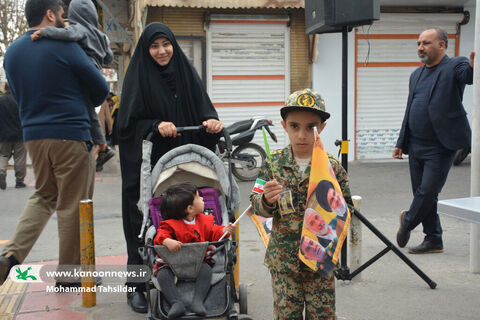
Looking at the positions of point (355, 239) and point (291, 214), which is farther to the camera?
point (355, 239)

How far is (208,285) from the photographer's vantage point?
3.10m

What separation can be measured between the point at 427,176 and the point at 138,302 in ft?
9.52

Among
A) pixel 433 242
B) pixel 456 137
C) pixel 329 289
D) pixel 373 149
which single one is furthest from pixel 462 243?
pixel 373 149

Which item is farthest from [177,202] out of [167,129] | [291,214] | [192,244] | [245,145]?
[245,145]

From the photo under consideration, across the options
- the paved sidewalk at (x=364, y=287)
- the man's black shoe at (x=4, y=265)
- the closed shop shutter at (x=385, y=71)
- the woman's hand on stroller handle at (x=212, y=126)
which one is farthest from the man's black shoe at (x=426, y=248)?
the closed shop shutter at (x=385, y=71)

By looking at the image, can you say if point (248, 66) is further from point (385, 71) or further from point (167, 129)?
point (167, 129)

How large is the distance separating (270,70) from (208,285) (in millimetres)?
10114

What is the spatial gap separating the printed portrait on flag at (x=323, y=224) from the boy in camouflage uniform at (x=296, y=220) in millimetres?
134

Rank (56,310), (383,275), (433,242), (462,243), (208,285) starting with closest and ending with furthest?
(208,285) < (56,310) < (383,275) < (433,242) < (462,243)

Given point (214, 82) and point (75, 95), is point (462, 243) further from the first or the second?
point (214, 82)

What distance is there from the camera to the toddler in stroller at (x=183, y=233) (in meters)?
3.03

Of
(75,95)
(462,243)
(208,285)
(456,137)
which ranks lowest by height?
(462,243)

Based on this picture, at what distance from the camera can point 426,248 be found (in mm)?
5230

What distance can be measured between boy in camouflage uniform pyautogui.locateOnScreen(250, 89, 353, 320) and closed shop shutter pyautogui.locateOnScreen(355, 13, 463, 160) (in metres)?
10.7
